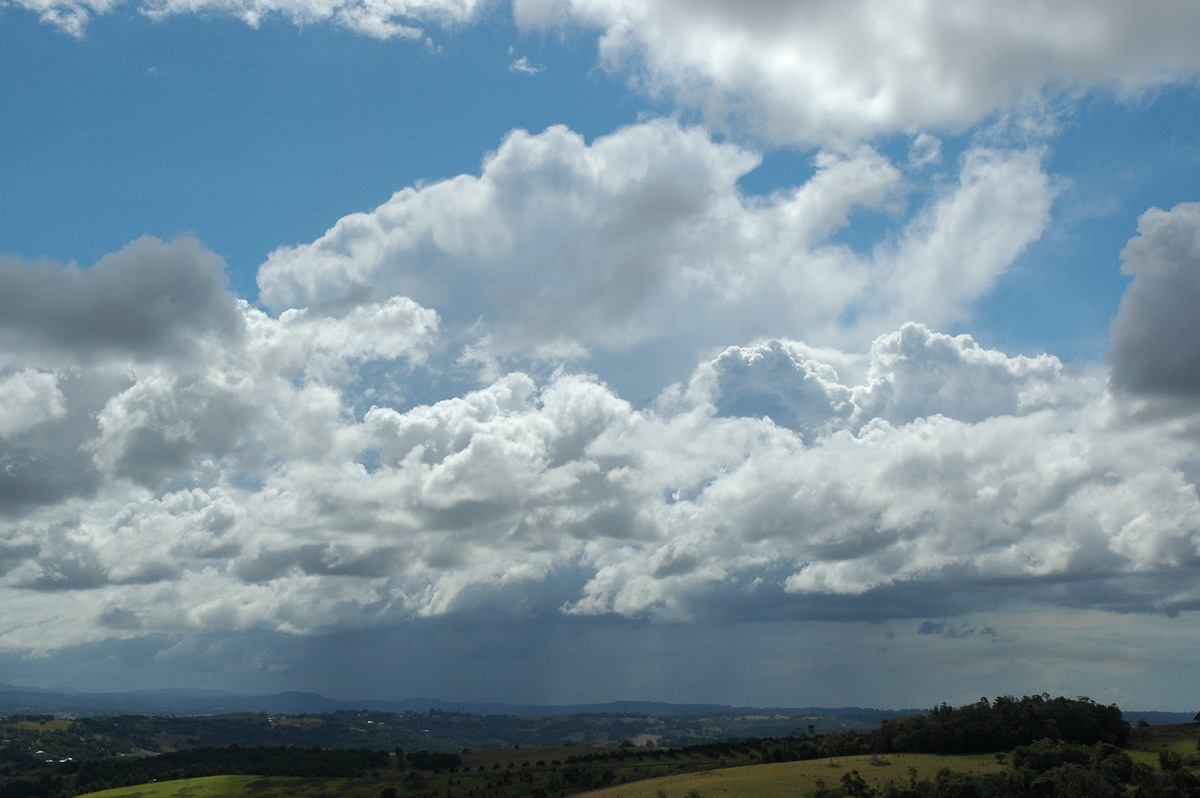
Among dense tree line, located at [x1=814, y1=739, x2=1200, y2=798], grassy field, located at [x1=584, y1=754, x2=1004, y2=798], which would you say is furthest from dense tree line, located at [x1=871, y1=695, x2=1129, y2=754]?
dense tree line, located at [x1=814, y1=739, x2=1200, y2=798]

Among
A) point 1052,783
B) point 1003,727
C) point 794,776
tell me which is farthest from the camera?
point 1003,727

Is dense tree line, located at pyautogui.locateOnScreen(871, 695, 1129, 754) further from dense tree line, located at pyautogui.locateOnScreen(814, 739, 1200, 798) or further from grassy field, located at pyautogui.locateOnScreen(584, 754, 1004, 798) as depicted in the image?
dense tree line, located at pyautogui.locateOnScreen(814, 739, 1200, 798)

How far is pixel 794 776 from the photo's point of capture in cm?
14962

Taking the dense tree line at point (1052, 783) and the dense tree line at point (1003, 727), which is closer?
the dense tree line at point (1052, 783)

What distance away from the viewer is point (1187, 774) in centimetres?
12938

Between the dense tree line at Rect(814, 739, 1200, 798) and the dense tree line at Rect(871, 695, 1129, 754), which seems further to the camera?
the dense tree line at Rect(871, 695, 1129, 754)

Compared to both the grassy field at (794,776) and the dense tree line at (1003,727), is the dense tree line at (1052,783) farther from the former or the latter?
the dense tree line at (1003,727)

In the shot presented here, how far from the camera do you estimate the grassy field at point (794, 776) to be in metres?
141

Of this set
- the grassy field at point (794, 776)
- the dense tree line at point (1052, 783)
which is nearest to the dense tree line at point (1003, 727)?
the grassy field at point (794, 776)

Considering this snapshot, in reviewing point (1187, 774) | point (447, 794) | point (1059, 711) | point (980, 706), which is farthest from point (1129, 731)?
point (447, 794)

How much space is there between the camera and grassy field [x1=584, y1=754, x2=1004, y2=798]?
14075cm

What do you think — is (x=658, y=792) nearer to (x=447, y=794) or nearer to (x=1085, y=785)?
(x=1085, y=785)

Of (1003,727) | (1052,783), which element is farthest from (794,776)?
(1003,727)

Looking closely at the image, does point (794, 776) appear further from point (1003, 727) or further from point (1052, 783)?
point (1003, 727)
